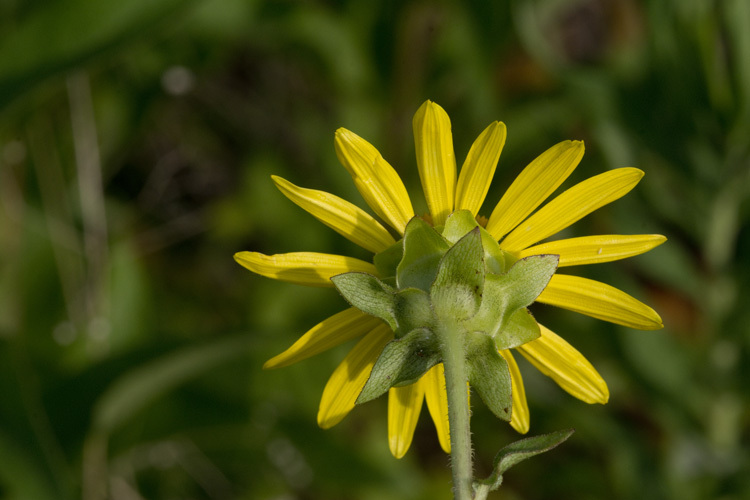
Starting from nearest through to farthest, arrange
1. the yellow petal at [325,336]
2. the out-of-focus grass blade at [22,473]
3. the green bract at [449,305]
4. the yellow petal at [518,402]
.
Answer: the green bract at [449,305]
the yellow petal at [325,336]
the yellow petal at [518,402]
the out-of-focus grass blade at [22,473]

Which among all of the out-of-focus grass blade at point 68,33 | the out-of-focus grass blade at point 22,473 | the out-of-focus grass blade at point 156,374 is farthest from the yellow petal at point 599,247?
the out-of-focus grass blade at point 22,473

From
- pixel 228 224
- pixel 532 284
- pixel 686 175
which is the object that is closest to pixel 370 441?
pixel 228 224

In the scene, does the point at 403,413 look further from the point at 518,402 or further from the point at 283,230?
the point at 283,230

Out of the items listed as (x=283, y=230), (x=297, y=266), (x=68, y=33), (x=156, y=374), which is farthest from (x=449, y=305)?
(x=283, y=230)

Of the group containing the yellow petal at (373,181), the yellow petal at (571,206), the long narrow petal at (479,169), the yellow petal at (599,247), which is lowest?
the yellow petal at (599,247)

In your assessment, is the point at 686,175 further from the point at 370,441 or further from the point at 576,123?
the point at 370,441

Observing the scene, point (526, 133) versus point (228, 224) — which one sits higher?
point (228, 224)

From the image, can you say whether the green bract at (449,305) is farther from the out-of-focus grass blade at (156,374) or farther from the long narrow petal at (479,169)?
the out-of-focus grass blade at (156,374)
